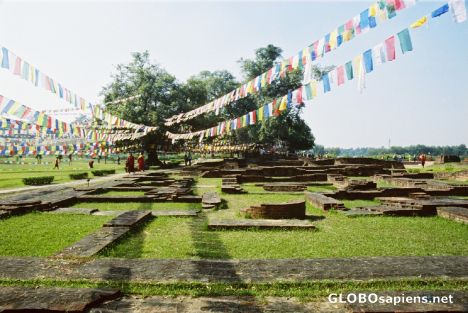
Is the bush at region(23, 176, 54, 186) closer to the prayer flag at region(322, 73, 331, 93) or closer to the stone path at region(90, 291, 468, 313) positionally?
the prayer flag at region(322, 73, 331, 93)

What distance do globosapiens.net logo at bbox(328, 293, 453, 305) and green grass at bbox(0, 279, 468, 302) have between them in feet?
0.65

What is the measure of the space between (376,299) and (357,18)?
585 centimetres

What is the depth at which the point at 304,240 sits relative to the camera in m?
6.03

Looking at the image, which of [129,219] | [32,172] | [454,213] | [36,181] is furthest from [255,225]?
[32,172]

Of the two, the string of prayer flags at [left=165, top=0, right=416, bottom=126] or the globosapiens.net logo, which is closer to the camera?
the globosapiens.net logo

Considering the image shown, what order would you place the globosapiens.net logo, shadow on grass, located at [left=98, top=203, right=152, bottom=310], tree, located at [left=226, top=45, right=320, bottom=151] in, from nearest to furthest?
1. the globosapiens.net logo
2. shadow on grass, located at [left=98, top=203, right=152, bottom=310]
3. tree, located at [left=226, top=45, right=320, bottom=151]

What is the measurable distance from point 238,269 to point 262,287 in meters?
0.60

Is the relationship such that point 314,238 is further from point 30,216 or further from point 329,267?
point 30,216

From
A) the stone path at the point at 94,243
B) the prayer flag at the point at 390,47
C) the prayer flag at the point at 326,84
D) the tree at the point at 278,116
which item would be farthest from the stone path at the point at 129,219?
the tree at the point at 278,116

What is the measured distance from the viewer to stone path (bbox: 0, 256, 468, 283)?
4000 millimetres

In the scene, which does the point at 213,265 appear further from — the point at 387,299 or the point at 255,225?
the point at 255,225

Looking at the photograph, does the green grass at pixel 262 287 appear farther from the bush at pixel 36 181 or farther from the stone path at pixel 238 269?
the bush at pixel 36 181

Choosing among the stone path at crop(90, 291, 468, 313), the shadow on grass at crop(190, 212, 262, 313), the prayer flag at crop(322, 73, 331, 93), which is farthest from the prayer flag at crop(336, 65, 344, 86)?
the stone path at crop(90, 291, 468, 313)

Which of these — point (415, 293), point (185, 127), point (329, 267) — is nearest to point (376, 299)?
point (415, 293)
